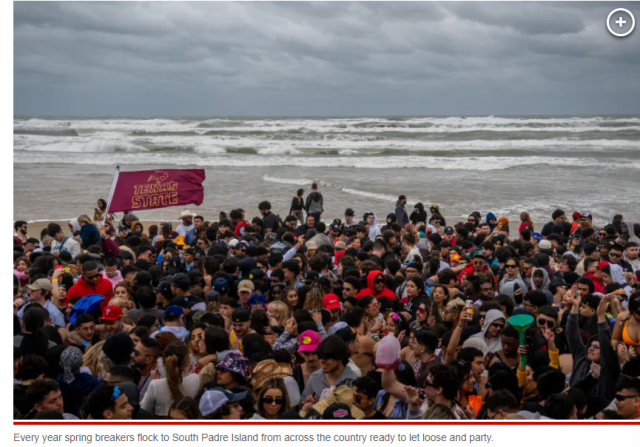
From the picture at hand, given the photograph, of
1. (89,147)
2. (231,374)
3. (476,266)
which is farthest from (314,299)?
(89,147)

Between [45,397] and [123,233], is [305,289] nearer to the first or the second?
[45,397]

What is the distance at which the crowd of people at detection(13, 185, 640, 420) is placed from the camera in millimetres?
4660

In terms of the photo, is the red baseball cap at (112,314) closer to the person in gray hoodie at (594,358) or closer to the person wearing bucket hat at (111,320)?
the person wearing bucket hat at (111,320)

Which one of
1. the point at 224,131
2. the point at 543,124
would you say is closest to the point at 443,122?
the point at 543,124

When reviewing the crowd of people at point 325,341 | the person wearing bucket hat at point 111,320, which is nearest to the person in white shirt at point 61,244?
the crowd of people at point 325,341

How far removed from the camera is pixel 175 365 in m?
4.98

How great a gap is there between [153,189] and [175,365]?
8.05 meters

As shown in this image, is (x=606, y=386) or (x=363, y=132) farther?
(x=363, y=132)

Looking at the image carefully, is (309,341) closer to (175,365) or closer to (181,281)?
(175,365)

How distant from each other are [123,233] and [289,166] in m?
23.6

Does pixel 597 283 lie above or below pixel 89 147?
below

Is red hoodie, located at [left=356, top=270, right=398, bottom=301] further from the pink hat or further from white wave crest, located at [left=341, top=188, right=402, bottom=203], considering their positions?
white wave crest, located at [left=341, top=188, right=402, bottom=203]

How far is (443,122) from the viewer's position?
7025 cm

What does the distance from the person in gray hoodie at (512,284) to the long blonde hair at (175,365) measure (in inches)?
158
